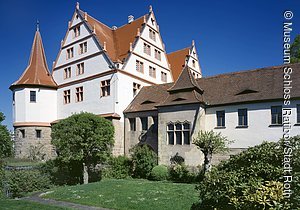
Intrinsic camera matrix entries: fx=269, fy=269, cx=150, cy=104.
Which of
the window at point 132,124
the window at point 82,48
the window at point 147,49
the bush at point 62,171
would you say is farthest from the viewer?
the window at point 147,49

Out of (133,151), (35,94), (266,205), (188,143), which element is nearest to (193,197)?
(266,205)

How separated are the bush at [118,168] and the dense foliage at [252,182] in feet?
52.3

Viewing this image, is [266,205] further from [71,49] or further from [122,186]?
[71,49]

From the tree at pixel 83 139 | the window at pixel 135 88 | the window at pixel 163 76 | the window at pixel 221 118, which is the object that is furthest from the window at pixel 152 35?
the window at pixel 221 118

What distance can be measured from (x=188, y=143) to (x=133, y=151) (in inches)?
233

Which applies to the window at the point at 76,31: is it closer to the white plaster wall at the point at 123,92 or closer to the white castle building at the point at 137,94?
the white castle building at the point at 137,94

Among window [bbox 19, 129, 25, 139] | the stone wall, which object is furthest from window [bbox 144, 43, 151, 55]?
window [bbox 19, 129, 25, 139]

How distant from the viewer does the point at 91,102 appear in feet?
99.9

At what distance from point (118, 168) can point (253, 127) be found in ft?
41.1

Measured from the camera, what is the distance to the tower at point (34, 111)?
32.0m

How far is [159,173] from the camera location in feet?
71.7

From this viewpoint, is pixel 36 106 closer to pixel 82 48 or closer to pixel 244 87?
pixel 82 48

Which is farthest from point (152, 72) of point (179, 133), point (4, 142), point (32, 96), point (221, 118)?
point (4, 142)

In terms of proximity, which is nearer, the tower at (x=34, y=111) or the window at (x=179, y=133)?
the window at (x=179, y=133)
